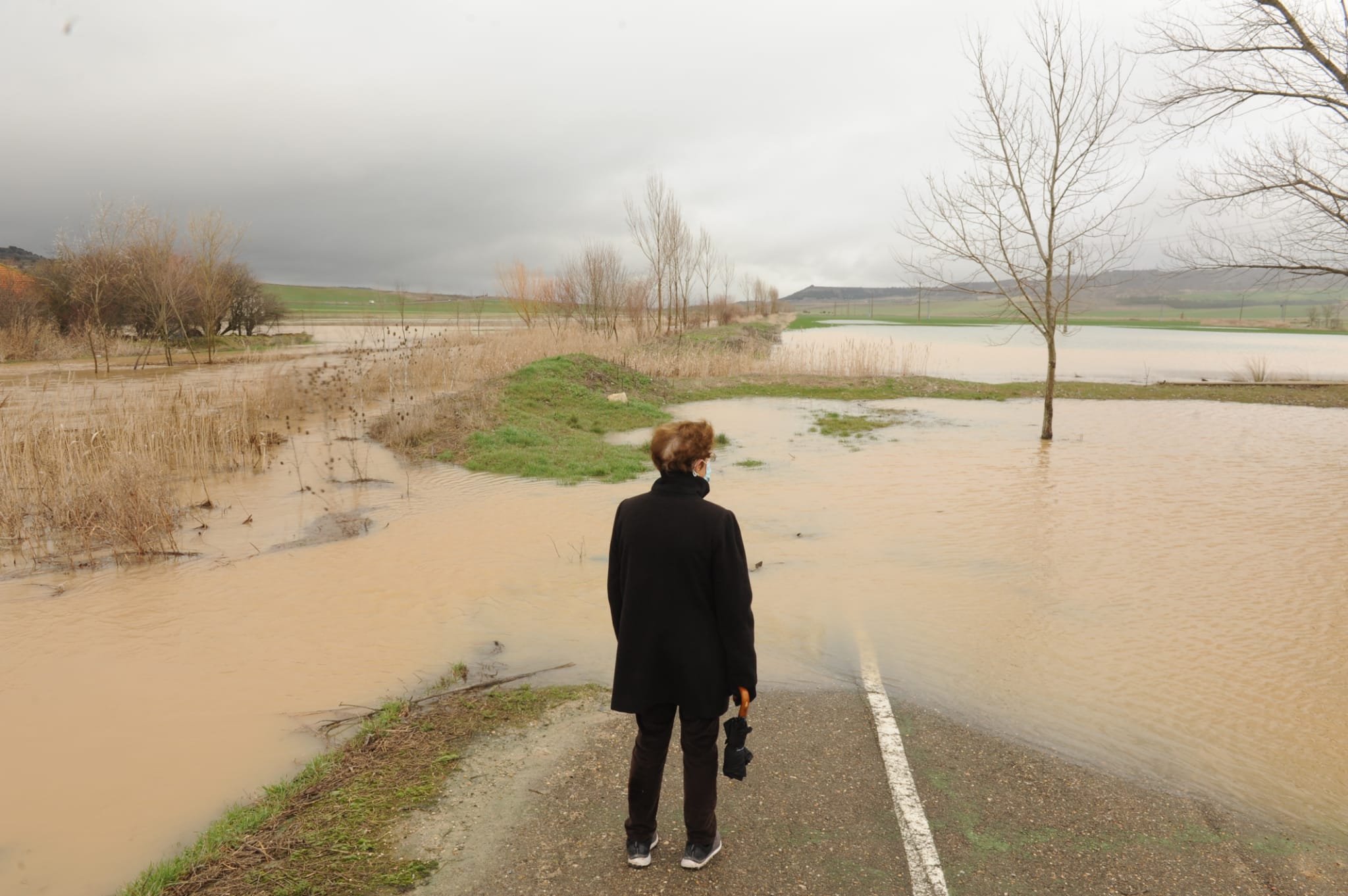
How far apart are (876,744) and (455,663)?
3.30 metres

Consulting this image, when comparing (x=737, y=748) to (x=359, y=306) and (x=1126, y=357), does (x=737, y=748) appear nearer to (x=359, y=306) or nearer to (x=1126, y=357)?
(x=1126, y=357)

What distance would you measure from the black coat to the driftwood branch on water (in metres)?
2.54

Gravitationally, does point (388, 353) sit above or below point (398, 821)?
above

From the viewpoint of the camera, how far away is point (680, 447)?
130 inches

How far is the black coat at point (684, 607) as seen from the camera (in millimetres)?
3254

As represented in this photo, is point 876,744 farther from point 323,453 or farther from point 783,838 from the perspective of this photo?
point 323,453

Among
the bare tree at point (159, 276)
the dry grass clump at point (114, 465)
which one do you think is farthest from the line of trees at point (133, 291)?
the dry grass clump at point (114, 465)

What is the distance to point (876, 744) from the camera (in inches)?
185

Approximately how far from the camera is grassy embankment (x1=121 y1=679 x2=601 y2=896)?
336 centimetres

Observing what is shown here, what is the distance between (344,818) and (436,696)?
1.65 metres

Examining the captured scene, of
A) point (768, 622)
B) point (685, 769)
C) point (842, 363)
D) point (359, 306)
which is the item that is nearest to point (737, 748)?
point (685, 769)

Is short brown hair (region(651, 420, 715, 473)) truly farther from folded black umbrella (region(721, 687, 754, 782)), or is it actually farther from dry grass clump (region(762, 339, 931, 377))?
dry grass clump (region(762, 339, 931, 377))

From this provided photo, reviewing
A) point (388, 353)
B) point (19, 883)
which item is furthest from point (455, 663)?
point (388, 353)

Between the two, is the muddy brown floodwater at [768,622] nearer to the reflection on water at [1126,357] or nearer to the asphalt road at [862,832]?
the asphalt road at [862,832]
